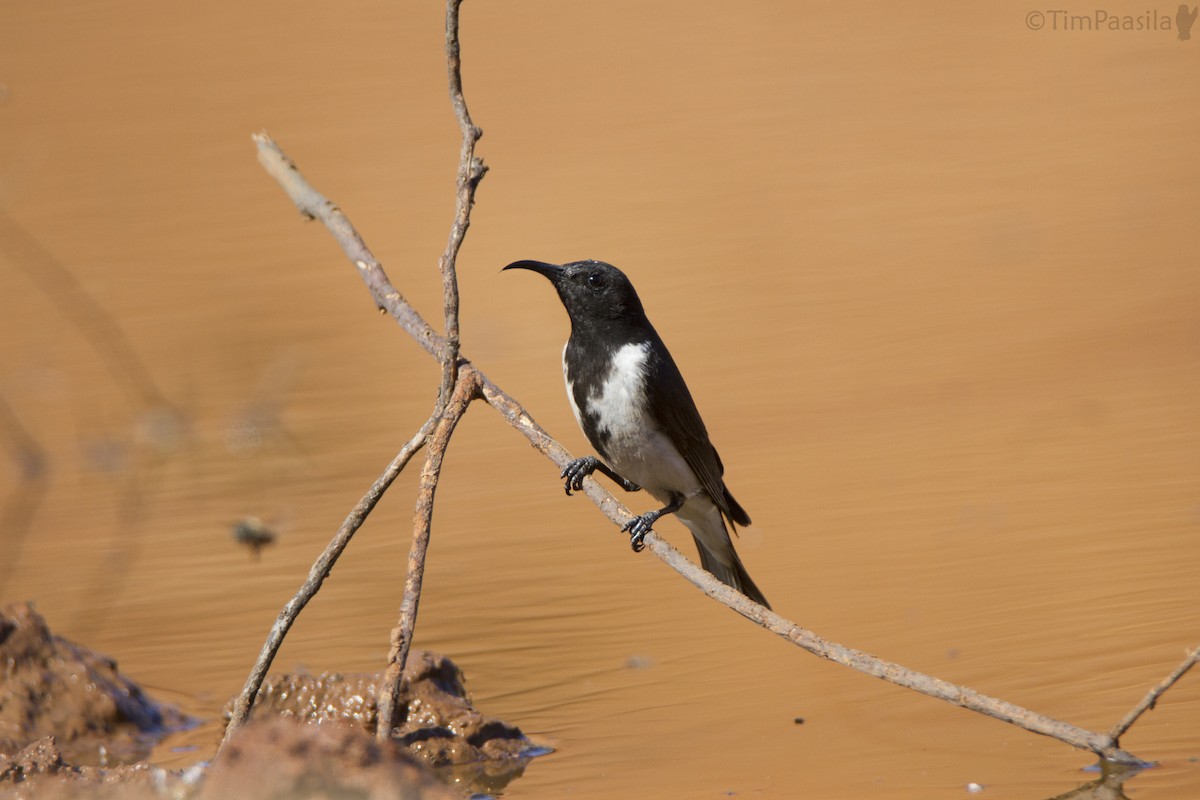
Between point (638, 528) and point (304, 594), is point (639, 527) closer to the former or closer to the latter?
point (638, 528)

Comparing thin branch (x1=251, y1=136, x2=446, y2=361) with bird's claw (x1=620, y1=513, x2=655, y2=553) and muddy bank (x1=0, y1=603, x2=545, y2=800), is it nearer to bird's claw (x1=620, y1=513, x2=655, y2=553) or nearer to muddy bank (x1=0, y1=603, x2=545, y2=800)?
bird's claw (x1=620, y1=513, x2=655, y2=553)

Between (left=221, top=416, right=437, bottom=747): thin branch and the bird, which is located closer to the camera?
(left=221, top=416, right=437, bottom=747): thin branch

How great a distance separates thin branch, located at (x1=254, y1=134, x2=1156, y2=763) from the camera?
10.8 feet

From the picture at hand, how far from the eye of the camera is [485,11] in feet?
56.7

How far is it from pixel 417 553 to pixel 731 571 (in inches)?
68.8

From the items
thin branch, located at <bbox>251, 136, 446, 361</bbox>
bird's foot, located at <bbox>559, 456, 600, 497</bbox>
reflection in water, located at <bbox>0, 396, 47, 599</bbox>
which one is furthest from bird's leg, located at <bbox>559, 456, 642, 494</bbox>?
reflection in water, located at <bbox>0, 396, 47, 599</bbox>

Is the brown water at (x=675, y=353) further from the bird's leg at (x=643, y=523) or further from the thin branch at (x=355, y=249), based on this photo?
the thin branch at (x=355, y=249)

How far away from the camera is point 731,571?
17.8 feet

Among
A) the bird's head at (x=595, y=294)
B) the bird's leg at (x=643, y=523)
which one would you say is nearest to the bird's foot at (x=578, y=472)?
the bird's leg at (x=643, y=523)

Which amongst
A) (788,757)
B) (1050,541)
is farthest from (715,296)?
(788,757)

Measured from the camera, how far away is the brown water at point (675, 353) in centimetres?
525

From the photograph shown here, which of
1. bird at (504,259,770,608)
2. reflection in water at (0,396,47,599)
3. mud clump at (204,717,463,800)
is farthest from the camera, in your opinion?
reflection in water at (0,396,47,599)

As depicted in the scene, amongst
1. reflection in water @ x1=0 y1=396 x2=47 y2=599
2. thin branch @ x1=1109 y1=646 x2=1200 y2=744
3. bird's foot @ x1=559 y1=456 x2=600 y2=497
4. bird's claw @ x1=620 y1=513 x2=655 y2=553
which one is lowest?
thin branch @ x1=1109 y1=646 x2=1200 y2=744

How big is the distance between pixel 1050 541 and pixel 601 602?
171 centimetres
